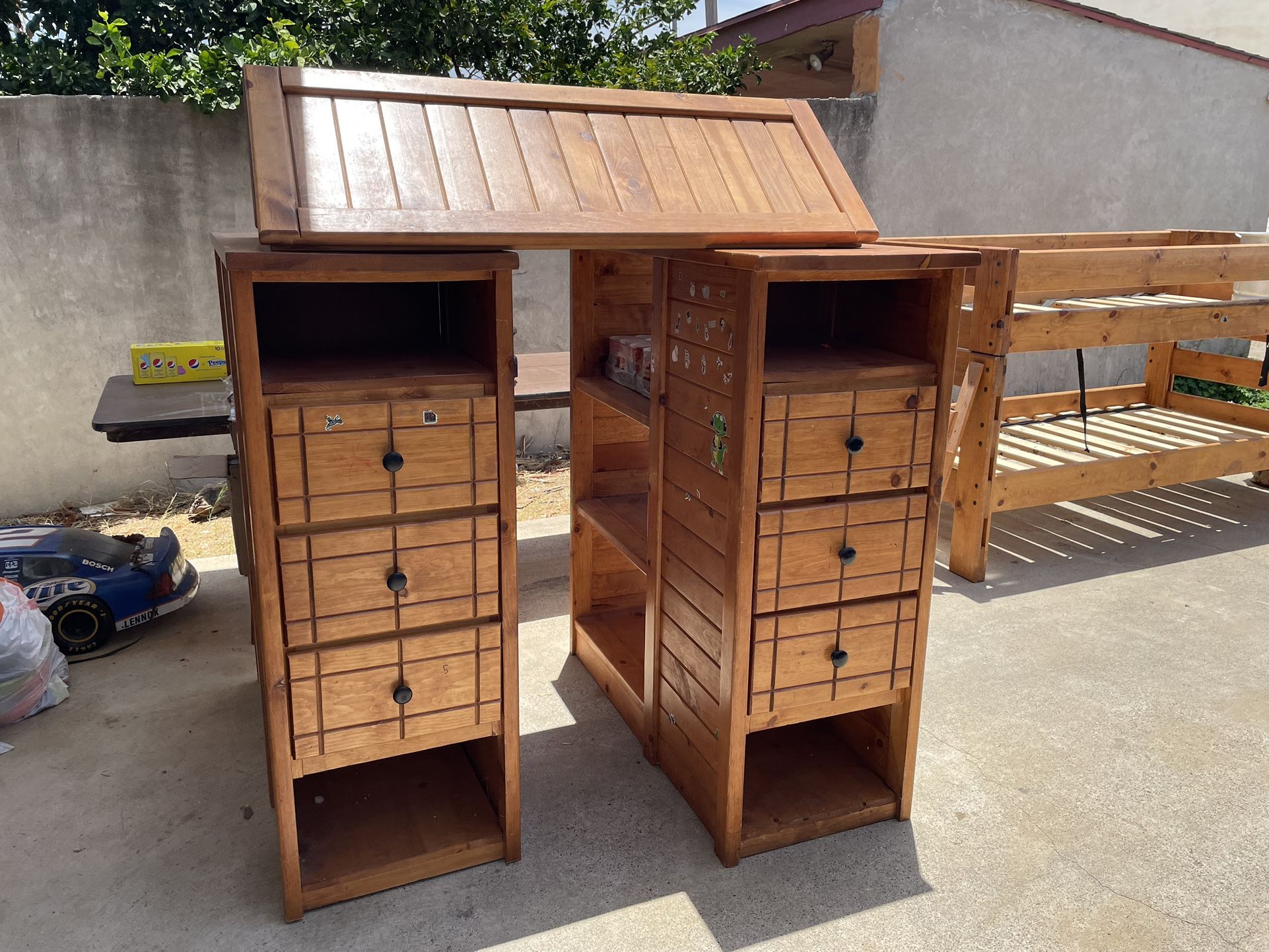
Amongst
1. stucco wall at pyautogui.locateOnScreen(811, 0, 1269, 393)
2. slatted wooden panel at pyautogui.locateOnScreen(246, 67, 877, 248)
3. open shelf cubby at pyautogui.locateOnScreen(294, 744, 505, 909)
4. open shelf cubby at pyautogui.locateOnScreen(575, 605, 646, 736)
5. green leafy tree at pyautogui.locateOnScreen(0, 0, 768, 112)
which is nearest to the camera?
slatted wooden panel at pyautogui.locateOnScreen(246, 67, 877, 248)

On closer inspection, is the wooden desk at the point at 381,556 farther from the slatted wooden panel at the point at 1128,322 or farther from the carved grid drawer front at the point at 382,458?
the slatted wooden panel at the point at 1128,322

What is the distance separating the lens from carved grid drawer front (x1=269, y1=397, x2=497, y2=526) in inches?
83.1

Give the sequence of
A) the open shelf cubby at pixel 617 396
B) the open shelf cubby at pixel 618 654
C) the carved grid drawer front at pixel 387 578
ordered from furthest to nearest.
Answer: the open shelf cubby at pixel 618 654 → the open shelf cubby at pixel 617 396 → the carved grid drawer front at pixel 387 578

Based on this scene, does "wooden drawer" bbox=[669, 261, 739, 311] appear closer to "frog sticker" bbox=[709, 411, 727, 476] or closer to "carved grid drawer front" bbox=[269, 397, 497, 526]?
"frog sticker" bbox=[709, 411, 727, 476]

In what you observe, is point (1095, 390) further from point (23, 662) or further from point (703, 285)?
point (23, 662)

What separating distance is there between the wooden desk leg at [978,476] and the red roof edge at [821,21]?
11.6 ft

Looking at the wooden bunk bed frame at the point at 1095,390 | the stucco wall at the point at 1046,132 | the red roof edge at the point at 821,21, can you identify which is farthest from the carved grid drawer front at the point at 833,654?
the red roof edge at the point at 821,21

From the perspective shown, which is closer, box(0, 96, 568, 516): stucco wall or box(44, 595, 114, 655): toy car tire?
box(44, 595, 114, 655): toy car tire

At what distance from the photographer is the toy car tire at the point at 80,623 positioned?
367 centimetres

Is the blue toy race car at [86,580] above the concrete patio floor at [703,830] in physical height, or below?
above

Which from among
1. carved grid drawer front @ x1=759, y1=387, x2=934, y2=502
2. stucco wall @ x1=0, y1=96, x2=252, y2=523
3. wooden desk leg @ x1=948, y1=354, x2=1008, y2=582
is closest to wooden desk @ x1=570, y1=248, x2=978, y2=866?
carved grid drawer front @ x1=759, y1=387, x2=934, y2=502

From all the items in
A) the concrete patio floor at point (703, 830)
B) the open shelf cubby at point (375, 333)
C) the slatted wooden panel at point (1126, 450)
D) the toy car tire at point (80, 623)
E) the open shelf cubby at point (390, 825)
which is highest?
the open shelf cubby at point (375, 333)

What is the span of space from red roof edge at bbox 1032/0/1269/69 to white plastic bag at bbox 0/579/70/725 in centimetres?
747

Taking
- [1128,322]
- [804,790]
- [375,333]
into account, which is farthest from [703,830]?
[1128,322]
